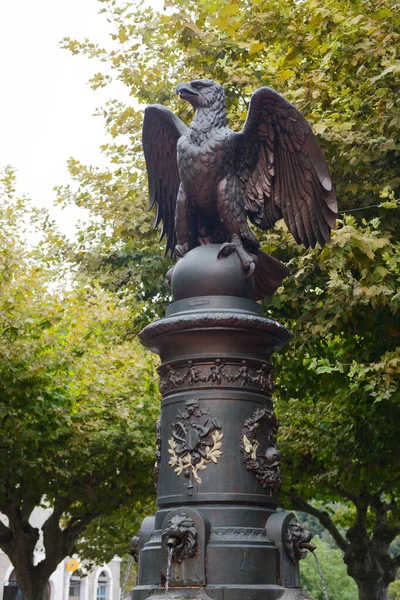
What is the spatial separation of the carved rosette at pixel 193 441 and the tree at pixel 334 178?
3071 mm

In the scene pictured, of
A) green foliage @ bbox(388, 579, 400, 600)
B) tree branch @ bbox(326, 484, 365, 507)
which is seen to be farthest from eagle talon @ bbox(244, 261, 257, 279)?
green foliage @ bbox(388, 579, 400, 600)

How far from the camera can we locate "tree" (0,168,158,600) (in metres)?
15.0

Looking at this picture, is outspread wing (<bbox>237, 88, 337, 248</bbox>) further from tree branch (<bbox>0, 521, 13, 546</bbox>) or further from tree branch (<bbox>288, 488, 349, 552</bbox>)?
tree branch (<bbox>0, 521, 13, 546</bbox>)

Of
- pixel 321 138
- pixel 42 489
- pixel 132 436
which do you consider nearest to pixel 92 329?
pixel 132 436

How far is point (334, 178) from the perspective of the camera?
10.5 metres

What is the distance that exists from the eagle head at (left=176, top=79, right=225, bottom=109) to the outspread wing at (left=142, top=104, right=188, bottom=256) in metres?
0.49

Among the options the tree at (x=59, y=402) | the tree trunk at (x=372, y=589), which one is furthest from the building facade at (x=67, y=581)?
the tree trunk at (x=372, y=589)

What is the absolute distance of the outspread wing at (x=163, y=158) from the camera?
7645 mm

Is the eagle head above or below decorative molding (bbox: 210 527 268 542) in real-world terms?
above

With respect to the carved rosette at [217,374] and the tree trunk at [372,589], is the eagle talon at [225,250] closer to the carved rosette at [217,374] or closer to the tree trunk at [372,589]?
the carved rosette at [217,374]

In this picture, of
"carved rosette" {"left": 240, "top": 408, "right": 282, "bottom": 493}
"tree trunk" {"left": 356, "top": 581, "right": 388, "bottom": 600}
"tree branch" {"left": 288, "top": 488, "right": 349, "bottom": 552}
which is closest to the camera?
"carved rosette" {"left": 240, "top": 408, "right": 282, "bottom": 493}

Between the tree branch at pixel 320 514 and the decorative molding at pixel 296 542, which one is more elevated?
the tree branch at pixel 320 514

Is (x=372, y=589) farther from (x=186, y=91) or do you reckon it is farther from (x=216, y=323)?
(x=186, y=91)

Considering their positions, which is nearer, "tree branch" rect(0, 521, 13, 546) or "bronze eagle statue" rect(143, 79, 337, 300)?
"bronze eagle statue" rect(143, 79, 337, 300)
